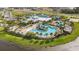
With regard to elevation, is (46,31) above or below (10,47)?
above

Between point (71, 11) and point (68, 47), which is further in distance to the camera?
point (71, 11)

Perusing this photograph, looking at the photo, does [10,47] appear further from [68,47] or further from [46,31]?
[68,47]

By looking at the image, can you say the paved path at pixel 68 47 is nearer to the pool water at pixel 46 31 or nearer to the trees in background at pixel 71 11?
the pool water at pixel 46 31

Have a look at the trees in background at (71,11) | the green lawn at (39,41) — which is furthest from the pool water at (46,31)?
the trees in background at (71,11)

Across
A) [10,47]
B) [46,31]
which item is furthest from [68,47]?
[10,47]

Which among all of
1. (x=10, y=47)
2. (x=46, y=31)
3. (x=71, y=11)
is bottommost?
(x=10, y=47)

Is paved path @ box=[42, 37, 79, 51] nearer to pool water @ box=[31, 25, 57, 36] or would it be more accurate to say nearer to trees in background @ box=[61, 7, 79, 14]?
pool water @ box=[31, 25, 57, 36]

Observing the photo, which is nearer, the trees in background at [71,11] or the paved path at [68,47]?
the paved path at [68,47]

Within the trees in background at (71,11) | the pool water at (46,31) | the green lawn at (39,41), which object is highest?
the trees in background at (71,11)

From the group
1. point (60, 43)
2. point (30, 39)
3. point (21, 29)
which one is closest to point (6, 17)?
point (21, 29)

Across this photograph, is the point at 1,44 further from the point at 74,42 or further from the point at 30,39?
the point at 74,42

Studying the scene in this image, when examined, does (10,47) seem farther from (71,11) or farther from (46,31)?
(71,11)
